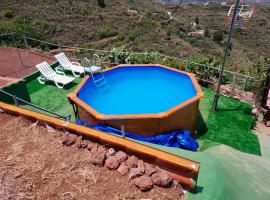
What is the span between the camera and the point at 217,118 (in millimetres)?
8289

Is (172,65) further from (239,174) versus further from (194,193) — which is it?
(194,193)

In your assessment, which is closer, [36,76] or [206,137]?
[206,137]

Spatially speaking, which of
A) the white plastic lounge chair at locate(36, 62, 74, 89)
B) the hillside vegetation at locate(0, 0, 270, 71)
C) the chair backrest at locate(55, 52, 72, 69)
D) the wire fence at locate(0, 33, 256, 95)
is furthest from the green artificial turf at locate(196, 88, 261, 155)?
the hillside vegetation at locate(0, 0, 270, 71)

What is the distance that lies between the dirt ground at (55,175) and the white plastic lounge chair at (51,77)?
5.29 m

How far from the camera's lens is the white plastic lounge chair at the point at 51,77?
10312 millimetres

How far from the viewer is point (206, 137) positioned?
7434 millimetres

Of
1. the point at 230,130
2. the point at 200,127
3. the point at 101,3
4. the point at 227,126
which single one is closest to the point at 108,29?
the point at 101,3

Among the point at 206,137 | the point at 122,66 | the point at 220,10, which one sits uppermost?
the point at 122,66

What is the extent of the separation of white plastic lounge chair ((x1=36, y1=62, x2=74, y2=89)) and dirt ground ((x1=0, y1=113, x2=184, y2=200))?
208 inches

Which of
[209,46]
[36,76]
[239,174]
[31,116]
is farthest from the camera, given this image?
[209,46]

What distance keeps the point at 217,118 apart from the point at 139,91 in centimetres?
282

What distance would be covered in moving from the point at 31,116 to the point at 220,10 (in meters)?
90.0

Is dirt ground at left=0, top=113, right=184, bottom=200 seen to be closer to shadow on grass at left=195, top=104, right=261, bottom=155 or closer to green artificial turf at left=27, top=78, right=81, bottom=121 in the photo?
green artificial turf at left=27, top=78, right=81, bottom=121

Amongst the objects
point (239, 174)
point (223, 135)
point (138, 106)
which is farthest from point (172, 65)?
point (239, 174)
